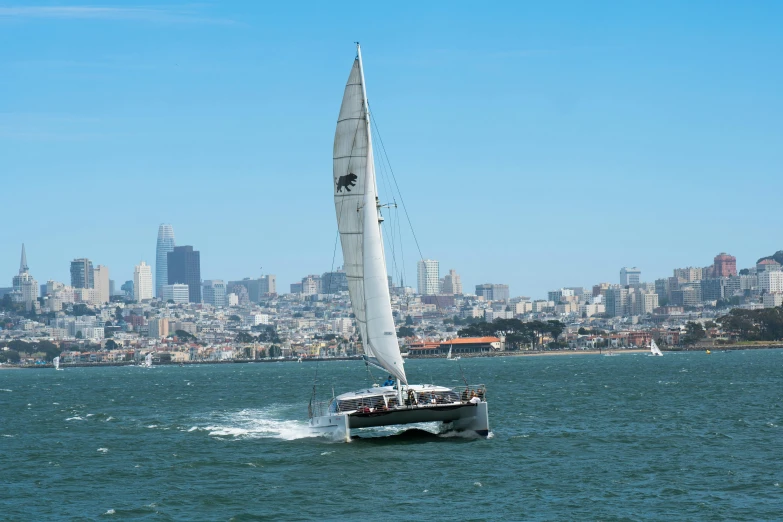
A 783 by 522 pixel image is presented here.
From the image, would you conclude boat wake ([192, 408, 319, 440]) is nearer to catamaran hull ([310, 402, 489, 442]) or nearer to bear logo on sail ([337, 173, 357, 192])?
catamaran hull ([310, 402, 489, 442])

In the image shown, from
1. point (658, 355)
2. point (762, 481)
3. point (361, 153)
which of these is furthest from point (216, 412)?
point (658, 355)

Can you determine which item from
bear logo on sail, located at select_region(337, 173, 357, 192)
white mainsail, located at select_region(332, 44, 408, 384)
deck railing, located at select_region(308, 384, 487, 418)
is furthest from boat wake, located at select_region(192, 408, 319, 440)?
bear logo on sail, located at select_region(337, 173, 357, 192)

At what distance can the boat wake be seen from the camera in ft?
147

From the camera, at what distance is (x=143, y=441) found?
146 ft

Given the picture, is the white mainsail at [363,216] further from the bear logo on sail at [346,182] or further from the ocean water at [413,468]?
the ocean water at [413,468]

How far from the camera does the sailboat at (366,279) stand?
3919 centimetres

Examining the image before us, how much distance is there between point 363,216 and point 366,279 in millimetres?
2072

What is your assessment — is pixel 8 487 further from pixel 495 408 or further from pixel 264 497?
pixel 495 408

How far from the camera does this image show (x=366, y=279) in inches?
1580

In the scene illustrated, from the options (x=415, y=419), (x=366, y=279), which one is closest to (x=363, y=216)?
(x=366, y=279)

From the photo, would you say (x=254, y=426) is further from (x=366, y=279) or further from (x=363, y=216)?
(x=363, y=216)

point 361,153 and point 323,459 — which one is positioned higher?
point 361,153

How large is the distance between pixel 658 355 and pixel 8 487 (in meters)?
168

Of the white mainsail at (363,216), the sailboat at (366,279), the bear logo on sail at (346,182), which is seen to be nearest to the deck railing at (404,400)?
the sailboat at (366,279)
